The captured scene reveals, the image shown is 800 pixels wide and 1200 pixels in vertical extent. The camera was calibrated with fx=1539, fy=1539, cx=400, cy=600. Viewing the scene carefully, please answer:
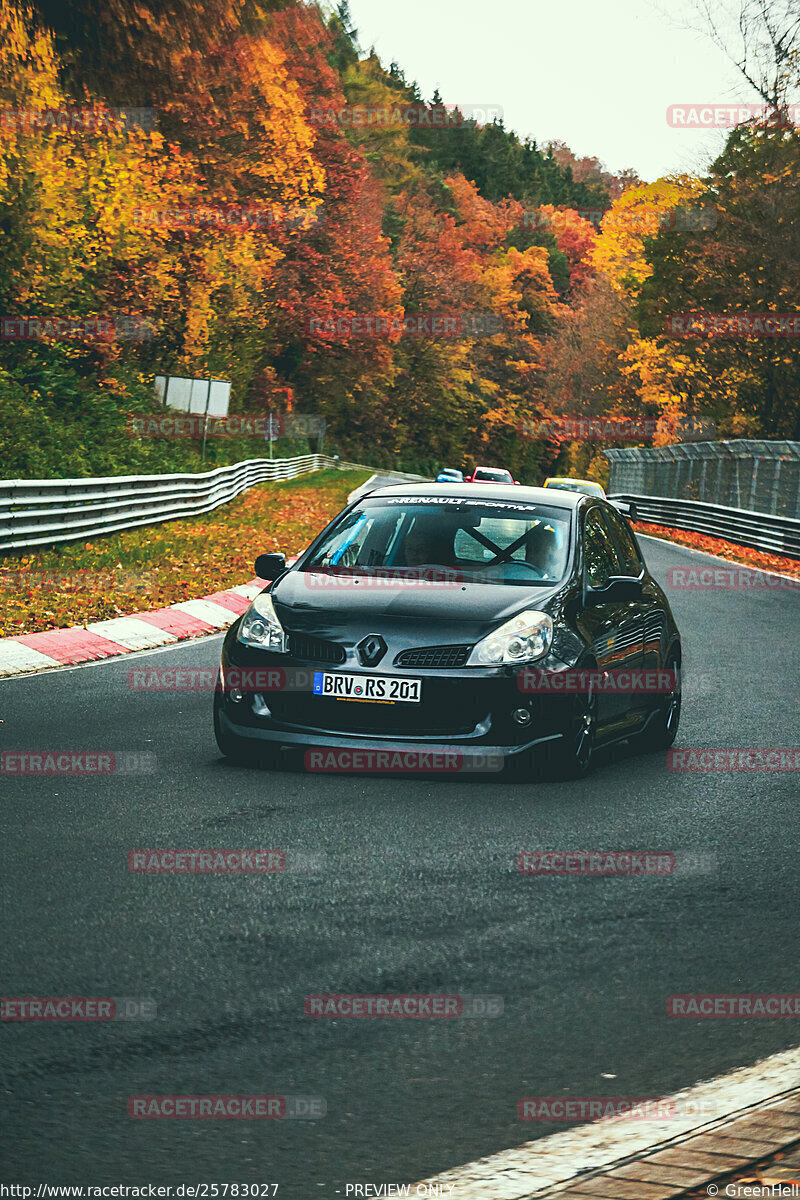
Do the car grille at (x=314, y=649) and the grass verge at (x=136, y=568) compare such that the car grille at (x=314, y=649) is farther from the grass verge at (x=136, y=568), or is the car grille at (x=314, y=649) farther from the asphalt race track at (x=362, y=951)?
the grass verge at (x=136, y=568)

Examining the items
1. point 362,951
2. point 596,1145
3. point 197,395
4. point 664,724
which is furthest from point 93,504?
point 596,1145

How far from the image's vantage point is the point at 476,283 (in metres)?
109

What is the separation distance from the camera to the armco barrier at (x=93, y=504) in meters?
18.0

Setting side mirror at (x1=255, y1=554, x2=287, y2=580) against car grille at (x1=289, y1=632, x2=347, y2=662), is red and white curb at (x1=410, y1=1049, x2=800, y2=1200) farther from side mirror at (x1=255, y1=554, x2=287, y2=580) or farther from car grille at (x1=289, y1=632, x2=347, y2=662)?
side mirror at (x1=255, y1=554, x2=287, y2=580)

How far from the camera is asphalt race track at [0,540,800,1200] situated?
3.62 metres

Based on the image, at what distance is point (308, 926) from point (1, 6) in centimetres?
1366

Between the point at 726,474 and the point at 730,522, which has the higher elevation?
the point at 726,474

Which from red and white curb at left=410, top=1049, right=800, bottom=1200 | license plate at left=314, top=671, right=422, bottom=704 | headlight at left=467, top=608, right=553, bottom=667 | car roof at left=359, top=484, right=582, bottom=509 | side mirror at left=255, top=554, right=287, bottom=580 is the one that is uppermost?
car roof at left=359, top=484, right=582, bottom=509

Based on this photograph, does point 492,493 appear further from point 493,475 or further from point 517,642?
point 493,475

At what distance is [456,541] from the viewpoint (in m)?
9.03

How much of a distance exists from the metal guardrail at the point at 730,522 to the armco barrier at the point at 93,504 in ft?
38.9

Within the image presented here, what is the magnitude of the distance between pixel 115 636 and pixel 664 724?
6417mm

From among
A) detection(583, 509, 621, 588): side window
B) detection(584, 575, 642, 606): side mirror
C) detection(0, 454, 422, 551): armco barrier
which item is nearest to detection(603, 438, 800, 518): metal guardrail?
detection(0, 454, 422, 551): armco barrier

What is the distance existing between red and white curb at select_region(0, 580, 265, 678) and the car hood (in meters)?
4.27
